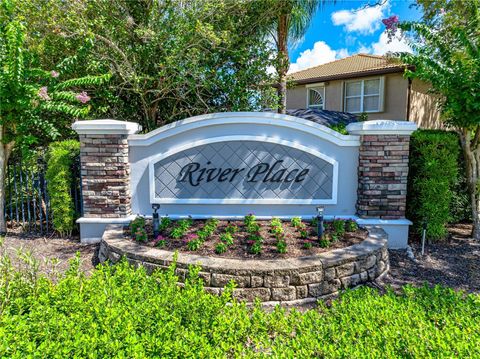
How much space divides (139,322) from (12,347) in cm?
80

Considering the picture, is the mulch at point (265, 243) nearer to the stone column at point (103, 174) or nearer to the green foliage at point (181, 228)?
the green foliage at point (181, 228)

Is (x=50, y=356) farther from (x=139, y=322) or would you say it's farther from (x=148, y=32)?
(x=148, y=32)

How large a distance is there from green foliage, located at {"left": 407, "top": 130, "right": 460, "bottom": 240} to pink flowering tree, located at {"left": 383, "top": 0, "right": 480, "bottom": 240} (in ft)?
1.50

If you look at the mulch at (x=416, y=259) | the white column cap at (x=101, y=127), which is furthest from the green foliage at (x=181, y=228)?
the white column cap at (x=101, y=127)

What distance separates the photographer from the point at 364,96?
44.7ft

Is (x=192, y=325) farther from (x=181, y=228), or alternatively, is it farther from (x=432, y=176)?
(x=432, y=176)

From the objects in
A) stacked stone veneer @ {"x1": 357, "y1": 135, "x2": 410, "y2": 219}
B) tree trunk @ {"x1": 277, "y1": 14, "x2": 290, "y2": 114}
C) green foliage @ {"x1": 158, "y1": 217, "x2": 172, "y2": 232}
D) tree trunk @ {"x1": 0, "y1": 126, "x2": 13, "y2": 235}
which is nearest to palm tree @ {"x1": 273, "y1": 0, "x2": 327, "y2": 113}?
tree trunk @ {"x1": 277, "y1": 14, "x2": 290, "y2": 114}

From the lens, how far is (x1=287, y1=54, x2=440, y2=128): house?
12.3 m

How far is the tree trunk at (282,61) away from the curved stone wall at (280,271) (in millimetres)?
5837

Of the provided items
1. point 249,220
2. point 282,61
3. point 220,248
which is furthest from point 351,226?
point 282,61

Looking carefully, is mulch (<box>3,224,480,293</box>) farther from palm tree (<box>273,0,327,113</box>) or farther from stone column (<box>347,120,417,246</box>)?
palm tree (<box>273,0,327,113</box>)

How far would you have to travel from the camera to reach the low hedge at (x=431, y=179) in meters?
5.25

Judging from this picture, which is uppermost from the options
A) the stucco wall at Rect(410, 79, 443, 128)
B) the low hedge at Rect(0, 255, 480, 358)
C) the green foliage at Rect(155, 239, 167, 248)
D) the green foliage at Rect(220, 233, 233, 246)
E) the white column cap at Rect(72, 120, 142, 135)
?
the stucco wall at Rect(410, 79, 443, 128)

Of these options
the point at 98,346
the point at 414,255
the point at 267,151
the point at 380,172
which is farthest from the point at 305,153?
the point at 98,346
